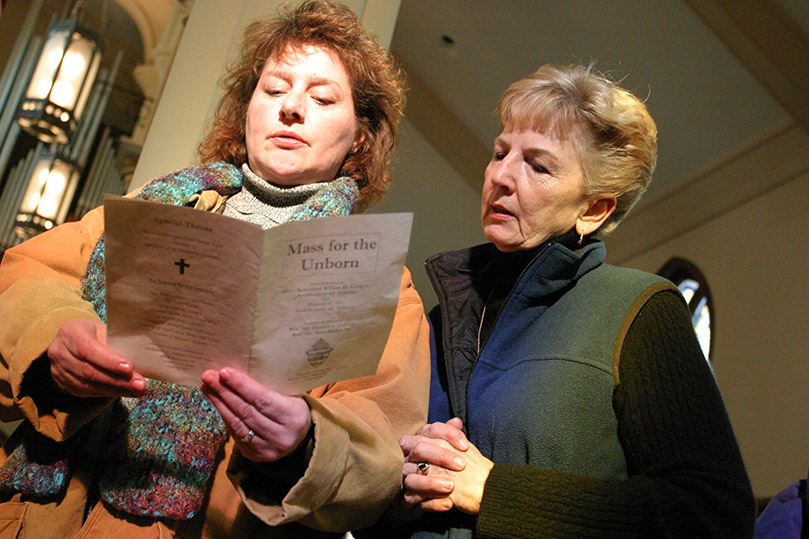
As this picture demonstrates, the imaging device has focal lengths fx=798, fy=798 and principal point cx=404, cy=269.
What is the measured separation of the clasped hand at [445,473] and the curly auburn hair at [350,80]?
0.78 m

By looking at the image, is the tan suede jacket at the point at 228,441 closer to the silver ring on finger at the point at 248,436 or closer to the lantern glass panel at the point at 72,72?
the silver ring on finger at the point at 248,436

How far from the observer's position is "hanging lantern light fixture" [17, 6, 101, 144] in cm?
521

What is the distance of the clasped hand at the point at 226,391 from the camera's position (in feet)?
4.03

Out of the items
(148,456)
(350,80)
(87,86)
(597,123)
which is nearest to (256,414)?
(148,456)

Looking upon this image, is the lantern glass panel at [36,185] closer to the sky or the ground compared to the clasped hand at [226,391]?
closer to the sky

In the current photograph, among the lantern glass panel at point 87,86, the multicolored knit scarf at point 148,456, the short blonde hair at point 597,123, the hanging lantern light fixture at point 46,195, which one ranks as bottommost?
the multicolored knit scarf at point 148,456

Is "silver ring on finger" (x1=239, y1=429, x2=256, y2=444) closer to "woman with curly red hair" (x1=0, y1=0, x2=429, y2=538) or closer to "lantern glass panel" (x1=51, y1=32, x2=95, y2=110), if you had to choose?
"woman with curly red hair" (x1=0, y1=0, x2=429, y2=538)

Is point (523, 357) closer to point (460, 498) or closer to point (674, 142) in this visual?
point (460, 498)

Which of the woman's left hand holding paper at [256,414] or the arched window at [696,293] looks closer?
the woman's left hand holding paper at [256,414]

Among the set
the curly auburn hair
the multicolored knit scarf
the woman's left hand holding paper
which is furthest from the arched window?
the woman's left hand holding paper

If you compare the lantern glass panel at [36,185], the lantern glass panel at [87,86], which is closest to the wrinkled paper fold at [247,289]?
the lantern glass panel at [87,86]

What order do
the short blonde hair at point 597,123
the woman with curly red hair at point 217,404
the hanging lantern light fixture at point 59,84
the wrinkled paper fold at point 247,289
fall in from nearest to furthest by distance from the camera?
the wrinkled paper fold at point 247,289 → the woman with curly red hair at point 217,404 → the short blonde hair at point 597,123 → the hanging lantern light fixture at point 59,84

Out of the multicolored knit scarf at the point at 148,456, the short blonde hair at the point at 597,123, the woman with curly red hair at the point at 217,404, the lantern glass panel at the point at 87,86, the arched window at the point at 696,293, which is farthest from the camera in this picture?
the arched window at the point at 696,293

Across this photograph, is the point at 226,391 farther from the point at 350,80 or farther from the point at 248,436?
the point at 350,80
